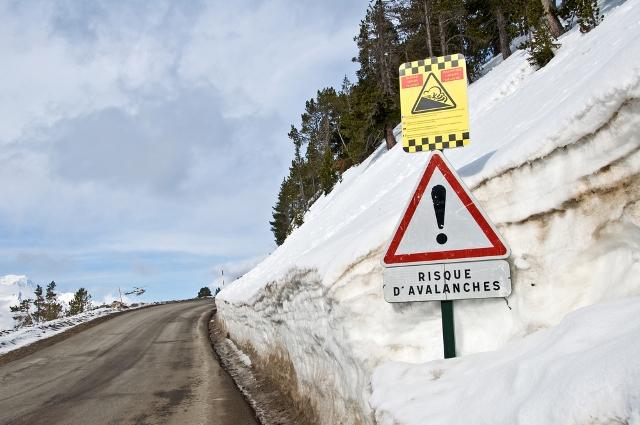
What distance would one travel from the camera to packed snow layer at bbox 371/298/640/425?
1876 millimetres

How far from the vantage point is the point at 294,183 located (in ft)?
191

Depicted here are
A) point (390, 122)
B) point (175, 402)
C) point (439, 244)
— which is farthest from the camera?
point (390, 122)

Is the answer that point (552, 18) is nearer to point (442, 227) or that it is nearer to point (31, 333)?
point (442, 227)

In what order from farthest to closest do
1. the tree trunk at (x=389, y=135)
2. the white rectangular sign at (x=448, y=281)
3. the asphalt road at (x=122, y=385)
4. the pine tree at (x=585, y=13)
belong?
the tree trunk at (x=389, y=135)
the pine tree at (x=585, y=13)
the asphalt road at (x=122, y=385)
the white rectangular sign at (x=448, y=281)

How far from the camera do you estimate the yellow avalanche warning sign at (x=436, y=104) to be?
384 cm

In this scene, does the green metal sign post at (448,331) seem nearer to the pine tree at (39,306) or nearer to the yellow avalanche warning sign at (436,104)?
the yellow avalanche warning sign at (436,104)

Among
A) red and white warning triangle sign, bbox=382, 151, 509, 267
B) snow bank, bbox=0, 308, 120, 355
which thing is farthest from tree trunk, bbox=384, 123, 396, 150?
red and white warning triangle sign, bbox=382, 151, 509, 267

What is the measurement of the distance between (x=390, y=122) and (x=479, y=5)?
1246 cm

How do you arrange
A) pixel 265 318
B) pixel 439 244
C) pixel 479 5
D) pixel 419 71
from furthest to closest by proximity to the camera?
pixel 479 5 → pixel 265 318 → pixel 419 71 → pixel 439 244

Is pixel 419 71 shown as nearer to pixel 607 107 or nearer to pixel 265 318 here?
pixel 607 107

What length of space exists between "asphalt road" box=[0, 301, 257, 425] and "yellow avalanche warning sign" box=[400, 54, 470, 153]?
172 inches

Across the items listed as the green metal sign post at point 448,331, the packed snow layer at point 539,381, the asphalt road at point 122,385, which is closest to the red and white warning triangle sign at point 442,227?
the green metal sign post at point 448,331

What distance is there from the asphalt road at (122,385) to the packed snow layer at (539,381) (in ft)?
11.7

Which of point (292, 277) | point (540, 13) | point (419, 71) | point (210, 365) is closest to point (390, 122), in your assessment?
point (540, 13)
